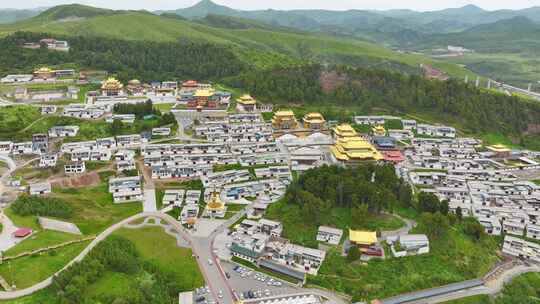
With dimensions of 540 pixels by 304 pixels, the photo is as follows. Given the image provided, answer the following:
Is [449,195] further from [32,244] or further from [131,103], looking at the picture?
[131,103]

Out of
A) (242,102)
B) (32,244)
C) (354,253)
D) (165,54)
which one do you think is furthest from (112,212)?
(165,54)

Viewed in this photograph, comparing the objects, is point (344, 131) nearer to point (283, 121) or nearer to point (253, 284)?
point (283, 121)

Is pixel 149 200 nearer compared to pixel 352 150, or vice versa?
pixel 149 200

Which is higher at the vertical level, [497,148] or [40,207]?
[497,148]

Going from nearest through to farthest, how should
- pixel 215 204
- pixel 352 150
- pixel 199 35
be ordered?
pixel 215 204 → pixel 352 150 → pixel 199 35

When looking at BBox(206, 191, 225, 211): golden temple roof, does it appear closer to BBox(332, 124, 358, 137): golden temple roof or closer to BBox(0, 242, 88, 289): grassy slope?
BBox(0, 242, 88, 289): grassy slope

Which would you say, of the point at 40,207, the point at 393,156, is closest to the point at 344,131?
the point at 393,156

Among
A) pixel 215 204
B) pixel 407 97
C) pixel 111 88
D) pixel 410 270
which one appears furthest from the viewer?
pixel 407 97

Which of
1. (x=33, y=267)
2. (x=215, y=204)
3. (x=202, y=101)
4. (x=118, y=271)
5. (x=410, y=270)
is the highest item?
(x=202, y=101)
